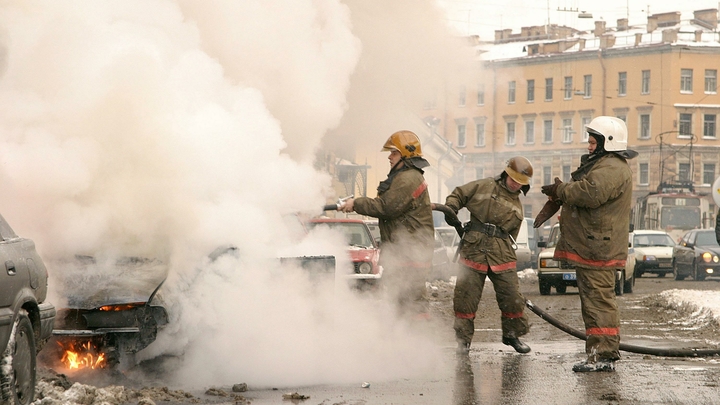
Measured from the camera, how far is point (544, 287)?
2244cm

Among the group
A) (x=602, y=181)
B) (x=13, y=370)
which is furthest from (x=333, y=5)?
(x=13, y=370)

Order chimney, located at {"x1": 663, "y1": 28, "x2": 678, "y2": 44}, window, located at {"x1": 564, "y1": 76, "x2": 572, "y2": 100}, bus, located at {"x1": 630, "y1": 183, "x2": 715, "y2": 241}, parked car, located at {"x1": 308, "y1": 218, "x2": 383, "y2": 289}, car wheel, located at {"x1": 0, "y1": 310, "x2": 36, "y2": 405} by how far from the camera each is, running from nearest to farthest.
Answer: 1. car wheel, located at {"x1": 0, "y1": 310, "x2": 36, "y2": 405}
2. parked car, located at {"x1": 308, "y1": 218, "x2": 383, "y2": 289}
3. bus, located at {"x1": 630, "y1": 183, "x2": 715, "y2": 241}
4. chimney, located at {"x1": 663, "y1": 28, "x2": 678, "y2": 44}
5. window, located at {"x1": 564, "y1": 76, "x2": 572, "y2": 100}

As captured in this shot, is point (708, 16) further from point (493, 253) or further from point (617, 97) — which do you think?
point (493, 253)

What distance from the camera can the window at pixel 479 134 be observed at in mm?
83875

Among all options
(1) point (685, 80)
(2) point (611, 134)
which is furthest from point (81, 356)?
(1) point (685, 80)

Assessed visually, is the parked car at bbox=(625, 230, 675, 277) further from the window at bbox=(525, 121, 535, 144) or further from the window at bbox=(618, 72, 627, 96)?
the window at bbox=(525, 121, 535, 144)

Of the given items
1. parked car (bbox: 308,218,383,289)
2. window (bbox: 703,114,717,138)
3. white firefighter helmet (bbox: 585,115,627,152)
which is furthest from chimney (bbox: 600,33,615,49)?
white firefighter helmet (bbox: 585,115,627,152)

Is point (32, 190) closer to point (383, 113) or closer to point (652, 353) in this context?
point (652, 353)

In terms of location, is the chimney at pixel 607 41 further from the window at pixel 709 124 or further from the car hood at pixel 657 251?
the car hood at pixel 657 251

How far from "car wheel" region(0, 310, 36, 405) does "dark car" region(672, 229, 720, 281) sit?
26675 millimetres

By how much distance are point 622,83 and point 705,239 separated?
5084cm

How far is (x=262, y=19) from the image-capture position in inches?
472

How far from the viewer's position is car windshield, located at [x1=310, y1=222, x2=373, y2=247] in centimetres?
1761

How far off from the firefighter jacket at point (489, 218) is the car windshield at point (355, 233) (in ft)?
23.7
